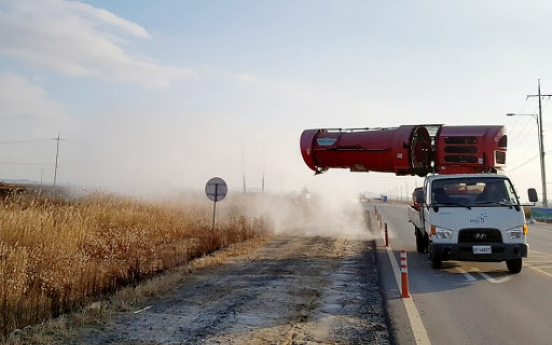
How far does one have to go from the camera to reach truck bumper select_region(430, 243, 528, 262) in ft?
35.1

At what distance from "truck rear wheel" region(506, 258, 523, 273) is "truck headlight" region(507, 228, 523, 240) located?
0.66m

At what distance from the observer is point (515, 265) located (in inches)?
440

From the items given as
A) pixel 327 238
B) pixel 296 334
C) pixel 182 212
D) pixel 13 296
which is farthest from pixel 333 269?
pixel 182 212

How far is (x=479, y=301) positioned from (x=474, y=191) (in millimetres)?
4342

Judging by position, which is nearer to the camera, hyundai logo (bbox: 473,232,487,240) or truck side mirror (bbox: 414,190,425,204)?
hyundai logo (bbox: 473,232,487,240)

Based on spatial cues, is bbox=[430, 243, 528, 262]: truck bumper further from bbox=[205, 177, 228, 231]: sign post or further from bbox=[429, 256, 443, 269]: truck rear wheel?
bbox=[205, 177, 228, 231]: sign post

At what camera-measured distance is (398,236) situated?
22.5 metres

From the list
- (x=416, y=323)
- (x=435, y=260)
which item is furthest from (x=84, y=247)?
(x=435, y=260)

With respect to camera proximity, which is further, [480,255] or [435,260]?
[435,260]

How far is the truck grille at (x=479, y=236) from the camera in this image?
1089 cm

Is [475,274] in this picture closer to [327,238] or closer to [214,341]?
[214,341]

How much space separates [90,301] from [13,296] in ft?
3.82

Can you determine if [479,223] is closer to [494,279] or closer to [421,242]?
[494,279]

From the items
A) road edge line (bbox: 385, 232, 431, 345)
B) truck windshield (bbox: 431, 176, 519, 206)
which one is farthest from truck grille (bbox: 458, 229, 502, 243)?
road edge line (bbox: 385, 232, 431, 345)
